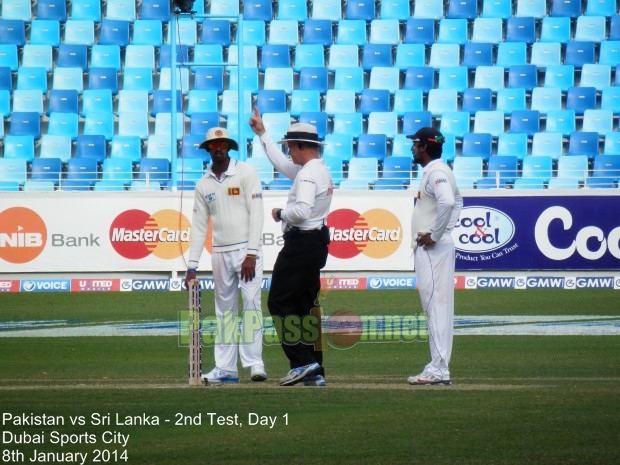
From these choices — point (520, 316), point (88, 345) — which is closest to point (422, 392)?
point (88, 345)

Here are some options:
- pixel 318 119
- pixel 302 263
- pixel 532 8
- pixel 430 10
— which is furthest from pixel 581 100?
pixel 302 263

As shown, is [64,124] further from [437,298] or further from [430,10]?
[437,298]

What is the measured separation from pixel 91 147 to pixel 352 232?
745cm

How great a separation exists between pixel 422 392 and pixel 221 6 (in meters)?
22.4

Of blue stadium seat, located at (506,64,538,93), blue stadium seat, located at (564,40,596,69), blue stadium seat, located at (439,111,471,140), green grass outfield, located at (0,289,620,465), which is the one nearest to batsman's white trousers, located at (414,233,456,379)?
green grass outfield, located at (0,289,620,465)

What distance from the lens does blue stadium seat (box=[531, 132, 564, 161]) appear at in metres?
27.9

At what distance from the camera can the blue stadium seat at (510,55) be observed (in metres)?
29.7

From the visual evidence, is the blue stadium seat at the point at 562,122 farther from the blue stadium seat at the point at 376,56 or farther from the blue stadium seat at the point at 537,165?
the blue stadium seat at the point at 376,56

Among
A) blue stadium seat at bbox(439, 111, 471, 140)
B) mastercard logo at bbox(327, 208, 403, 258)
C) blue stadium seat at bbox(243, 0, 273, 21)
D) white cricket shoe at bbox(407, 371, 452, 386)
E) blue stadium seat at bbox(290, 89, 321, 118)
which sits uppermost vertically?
blue stadium seat at bbox(243, 0, 273, 21)


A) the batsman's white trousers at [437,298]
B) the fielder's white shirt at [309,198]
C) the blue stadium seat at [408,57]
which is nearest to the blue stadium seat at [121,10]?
the blue stadium seat at [408,57]

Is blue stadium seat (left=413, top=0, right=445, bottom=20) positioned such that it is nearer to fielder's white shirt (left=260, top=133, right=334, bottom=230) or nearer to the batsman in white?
the batsman in white

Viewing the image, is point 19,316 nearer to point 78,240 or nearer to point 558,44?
point 78,240

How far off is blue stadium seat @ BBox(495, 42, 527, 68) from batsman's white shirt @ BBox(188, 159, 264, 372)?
2112 centimetres

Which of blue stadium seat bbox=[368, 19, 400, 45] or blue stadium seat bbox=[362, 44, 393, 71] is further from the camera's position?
blue stadium seat bbox=[368, 19, 400, 45]
